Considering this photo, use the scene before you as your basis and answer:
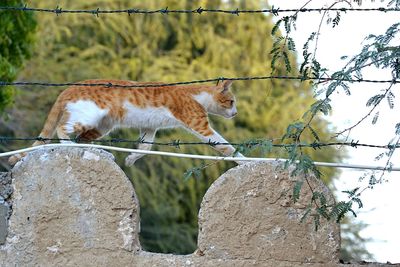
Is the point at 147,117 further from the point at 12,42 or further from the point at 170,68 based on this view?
the point at 170,68

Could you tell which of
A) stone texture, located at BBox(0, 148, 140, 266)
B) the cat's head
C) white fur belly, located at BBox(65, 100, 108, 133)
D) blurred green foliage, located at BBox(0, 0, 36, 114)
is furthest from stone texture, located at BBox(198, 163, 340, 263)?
blurred green foliage, located at BBox(0, 0, 36, 114)

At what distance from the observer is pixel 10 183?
5645 mm

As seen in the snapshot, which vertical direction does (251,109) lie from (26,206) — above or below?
above

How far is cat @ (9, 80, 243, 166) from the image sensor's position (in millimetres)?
7223

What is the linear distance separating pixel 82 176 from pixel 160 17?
14637 mm

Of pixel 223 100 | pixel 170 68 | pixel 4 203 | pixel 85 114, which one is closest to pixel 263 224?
pixel 4 203

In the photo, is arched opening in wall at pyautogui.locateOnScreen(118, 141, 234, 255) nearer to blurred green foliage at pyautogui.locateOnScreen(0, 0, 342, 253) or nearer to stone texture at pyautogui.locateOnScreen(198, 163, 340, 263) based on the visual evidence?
blurred green foliage at pyautogui.locateOnScreen(0, 0, 342, 253)

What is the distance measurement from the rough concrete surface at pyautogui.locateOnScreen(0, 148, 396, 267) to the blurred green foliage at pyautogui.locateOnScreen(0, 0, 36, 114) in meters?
5.05

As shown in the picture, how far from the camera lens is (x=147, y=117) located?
746cm

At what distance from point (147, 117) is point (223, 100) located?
1005 mm

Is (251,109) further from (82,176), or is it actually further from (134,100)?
(82,176)

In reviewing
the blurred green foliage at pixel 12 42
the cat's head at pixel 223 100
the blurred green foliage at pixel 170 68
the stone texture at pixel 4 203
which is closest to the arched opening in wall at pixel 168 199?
the blurred green foliage at pixel 170 68

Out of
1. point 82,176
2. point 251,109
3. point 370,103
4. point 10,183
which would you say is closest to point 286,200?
point 370,103

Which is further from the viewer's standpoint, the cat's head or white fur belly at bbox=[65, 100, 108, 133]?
the cat's head
